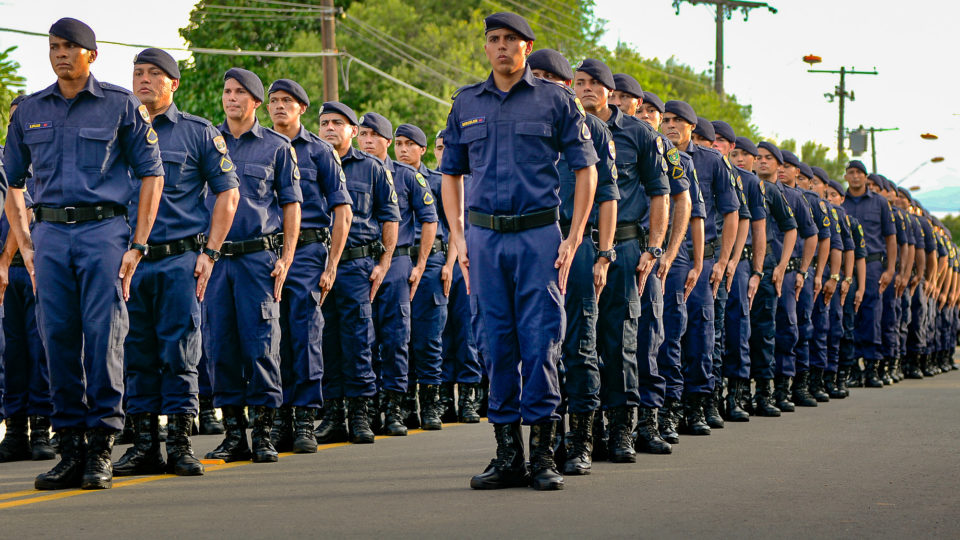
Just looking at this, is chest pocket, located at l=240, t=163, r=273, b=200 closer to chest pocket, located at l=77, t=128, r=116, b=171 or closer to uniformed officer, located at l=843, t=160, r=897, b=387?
chest pocket, located at l=77, t=128, r=116, b=171

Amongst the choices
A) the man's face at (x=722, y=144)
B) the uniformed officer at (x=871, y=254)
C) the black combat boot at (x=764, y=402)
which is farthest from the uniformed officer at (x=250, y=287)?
the uniformed officer at (x=871, y=254)

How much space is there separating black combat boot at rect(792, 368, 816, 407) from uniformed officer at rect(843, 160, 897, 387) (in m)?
3.26

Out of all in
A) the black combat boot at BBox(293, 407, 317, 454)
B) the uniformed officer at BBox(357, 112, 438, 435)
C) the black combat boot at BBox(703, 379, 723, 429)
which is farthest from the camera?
the black combat boot at BBox(703, 379, 723, 429)

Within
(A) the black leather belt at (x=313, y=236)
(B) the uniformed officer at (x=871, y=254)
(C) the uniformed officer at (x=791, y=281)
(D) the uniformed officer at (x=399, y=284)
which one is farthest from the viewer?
(B) the uniformed officer at (x=871, y=254)

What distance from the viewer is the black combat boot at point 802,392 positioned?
44.2ft

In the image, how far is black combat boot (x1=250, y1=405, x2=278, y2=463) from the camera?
8.42 m

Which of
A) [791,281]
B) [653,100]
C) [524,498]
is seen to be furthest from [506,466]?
[791,281]

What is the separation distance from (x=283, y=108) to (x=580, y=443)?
10.2ft

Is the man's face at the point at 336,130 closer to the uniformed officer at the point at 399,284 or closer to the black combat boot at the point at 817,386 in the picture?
the uniformed officer at the point at 399,284

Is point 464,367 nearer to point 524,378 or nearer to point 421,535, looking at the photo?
point 524,378

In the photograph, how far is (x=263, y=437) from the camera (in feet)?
27.9

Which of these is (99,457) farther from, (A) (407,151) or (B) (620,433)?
(A) (407,151)

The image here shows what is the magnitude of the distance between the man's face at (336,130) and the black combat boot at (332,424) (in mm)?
1812

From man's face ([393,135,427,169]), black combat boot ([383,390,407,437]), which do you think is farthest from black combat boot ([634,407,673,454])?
man's face ([393,135,427,169])
